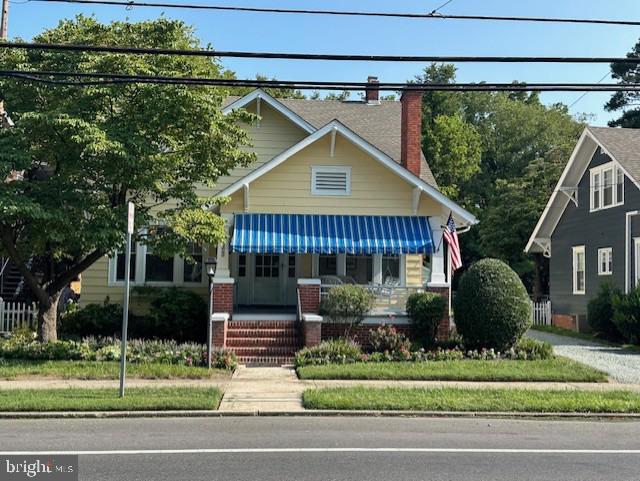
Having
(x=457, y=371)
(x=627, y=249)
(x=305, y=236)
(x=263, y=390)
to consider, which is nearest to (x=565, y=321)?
(x=627, y=249)

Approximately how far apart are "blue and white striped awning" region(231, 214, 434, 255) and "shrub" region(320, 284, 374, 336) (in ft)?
3.77

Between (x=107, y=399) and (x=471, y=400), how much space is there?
5837 mm

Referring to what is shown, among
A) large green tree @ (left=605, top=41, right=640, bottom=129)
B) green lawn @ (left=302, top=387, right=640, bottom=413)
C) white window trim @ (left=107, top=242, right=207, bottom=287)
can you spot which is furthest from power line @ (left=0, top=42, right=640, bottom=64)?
large green tree @ (left=605, top=41, right=640, bottom=129)

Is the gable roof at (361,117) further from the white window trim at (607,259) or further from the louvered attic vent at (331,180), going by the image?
the white window trim at (607,259)

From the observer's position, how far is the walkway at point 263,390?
398 inches

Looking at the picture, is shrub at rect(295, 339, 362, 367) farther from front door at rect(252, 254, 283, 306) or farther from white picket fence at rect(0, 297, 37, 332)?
white picket fence at rect(0, 297, 37, 332)

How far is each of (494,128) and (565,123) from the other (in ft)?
18.3

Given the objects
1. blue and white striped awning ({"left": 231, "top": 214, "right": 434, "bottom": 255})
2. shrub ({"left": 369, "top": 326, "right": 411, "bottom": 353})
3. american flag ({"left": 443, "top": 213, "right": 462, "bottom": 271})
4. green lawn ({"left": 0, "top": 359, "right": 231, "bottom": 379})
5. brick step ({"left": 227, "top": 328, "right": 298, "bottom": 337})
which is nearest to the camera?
green lawn ({"left": 0, "top": 359, "right": 231, "bottom": 379})

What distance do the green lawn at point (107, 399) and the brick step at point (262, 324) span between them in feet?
15.0

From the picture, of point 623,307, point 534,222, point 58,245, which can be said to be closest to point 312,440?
point 58,245

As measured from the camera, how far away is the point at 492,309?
1466 centimetres

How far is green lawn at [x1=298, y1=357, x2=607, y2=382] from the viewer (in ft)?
41.2

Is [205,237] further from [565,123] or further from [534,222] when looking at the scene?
[565,123]

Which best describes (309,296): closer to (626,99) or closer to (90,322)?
(90,322)
